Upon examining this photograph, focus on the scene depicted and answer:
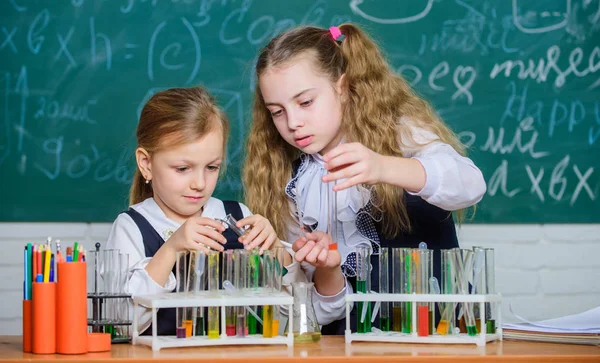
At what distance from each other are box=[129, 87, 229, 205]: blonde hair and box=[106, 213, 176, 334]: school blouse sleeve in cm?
19

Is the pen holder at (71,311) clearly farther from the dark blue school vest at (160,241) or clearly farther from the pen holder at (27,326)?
the dark blue school vest at (160,241)

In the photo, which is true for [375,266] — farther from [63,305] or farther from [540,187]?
[540,187]

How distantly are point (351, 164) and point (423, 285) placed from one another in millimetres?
252

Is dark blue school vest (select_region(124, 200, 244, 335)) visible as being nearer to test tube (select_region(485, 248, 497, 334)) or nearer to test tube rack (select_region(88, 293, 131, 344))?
test tube rack (select_region(88, 293, 131, 344))

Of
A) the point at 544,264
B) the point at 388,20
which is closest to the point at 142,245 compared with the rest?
the point at 388,20

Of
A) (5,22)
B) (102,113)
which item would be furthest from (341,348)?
(5,22)

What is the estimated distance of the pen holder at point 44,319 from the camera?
4.10 ft

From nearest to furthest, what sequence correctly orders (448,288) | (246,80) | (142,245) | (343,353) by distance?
(343,353)
(448,288)
(142,245)
(246,80)

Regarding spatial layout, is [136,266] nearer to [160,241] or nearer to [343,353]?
[160,241]

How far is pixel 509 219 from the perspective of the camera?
2840 mm

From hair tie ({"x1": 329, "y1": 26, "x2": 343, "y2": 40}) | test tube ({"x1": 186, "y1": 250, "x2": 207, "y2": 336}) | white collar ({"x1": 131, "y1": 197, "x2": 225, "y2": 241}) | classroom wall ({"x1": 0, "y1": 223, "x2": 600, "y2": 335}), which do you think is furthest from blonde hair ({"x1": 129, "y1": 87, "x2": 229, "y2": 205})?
classroom wall ({"x1": 0, "y1": 223, "x2": 600, "y2": 335})

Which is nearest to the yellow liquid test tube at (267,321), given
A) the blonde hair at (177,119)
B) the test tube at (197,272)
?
the test tube at (197,272)

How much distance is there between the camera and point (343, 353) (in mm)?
1246

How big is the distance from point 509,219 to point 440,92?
516mm
